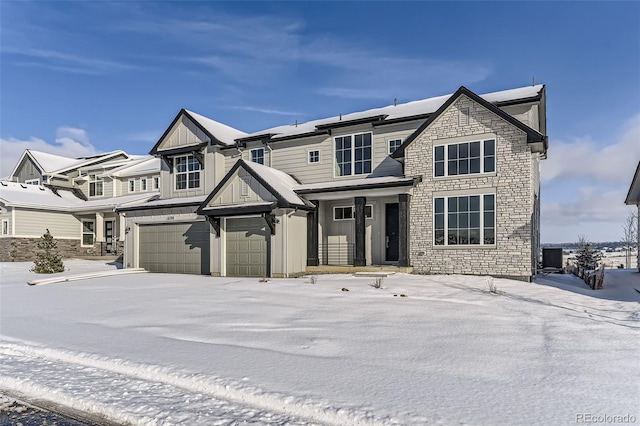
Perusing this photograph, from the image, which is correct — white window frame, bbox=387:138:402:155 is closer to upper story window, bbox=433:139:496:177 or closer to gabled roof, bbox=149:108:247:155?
upper story window, bbox=433:139:496:177

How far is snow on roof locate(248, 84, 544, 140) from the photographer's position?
1552 cm

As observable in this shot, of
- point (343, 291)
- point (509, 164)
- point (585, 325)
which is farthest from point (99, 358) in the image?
Answer: point (509, 164)

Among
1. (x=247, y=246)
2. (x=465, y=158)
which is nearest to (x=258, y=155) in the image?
(x=247, y=246)

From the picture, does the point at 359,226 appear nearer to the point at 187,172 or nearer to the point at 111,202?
the point at 187,172

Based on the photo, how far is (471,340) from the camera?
6699 millimetres

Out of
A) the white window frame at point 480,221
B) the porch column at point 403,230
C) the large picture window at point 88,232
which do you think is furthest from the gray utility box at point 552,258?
Answer: the large picture window at point 88,232

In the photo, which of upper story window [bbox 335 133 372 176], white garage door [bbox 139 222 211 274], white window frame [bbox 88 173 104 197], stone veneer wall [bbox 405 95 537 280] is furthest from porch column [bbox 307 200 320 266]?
white window frame [bbox 88 173 104 197]

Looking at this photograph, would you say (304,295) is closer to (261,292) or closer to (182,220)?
(261,292)

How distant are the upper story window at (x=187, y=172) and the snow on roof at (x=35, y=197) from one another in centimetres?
1194

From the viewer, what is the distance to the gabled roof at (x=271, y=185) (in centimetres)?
1587

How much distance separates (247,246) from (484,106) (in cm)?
1026

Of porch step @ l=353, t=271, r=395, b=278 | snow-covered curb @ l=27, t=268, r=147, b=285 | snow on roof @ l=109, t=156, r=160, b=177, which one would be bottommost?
snow-covered curb @ l=27, t=268, r=147, b=285

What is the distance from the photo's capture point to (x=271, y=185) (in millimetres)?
16172

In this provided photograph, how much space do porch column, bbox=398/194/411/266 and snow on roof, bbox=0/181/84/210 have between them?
23701 mm
